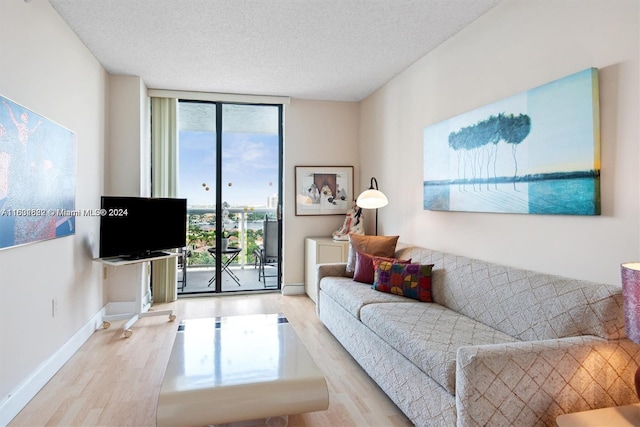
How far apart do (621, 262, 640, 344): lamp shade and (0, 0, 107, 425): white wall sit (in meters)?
2.95

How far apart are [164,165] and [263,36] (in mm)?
2336

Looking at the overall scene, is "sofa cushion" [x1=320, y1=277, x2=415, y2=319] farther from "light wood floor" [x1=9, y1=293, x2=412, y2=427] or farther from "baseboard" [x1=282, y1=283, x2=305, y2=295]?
"baseboard" [x1=282, y1=283, x2=305, y2=295]

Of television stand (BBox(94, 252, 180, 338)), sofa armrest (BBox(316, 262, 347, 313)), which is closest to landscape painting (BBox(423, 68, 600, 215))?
sofa armrest (BBox(316, 262, 347, 313))

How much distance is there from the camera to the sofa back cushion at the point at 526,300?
1.79 metres

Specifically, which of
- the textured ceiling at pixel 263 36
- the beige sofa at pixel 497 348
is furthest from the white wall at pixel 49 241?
the beige sofa at pixel 497 348

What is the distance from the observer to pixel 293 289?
5234 mm

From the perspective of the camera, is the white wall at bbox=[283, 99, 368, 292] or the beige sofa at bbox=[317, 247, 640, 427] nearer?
the beige sofa at bbox=[317, 247, 640, 427]

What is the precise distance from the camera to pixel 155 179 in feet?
15.6

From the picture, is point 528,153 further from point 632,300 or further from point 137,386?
point 137,386

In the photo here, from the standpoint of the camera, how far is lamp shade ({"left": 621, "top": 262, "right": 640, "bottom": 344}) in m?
1.39

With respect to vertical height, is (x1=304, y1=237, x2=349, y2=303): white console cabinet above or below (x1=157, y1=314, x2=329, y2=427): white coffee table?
above

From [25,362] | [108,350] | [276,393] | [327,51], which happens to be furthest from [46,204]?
[327,51]

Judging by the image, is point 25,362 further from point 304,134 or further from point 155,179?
point 304,134

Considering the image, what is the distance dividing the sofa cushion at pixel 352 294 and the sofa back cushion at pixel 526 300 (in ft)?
1.35
